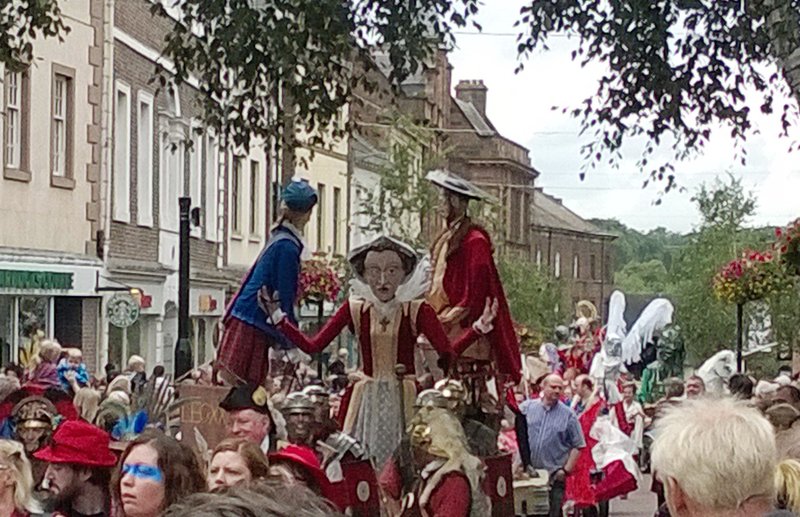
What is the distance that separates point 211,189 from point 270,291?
96.6 feet

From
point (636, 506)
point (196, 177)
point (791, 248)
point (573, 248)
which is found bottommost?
point (636, 506)

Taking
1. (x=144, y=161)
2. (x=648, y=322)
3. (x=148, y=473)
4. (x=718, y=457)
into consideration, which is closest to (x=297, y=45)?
(x=148, y=473)

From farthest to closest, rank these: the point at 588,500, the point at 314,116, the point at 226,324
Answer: the point at 588,500 < the point at 314,116 < the point at 226,324

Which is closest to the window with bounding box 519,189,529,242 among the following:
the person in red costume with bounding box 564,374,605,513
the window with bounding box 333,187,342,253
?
the window with bounding box 333,187,342,253

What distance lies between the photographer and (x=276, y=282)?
10.1 m

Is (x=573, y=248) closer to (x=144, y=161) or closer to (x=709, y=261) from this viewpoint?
(x=709, y=261)

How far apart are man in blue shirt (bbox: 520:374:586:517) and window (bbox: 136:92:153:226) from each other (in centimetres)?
1719

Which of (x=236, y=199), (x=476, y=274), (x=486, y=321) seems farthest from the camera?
(x=236, y=199)

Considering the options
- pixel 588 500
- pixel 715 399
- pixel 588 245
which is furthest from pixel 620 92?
pixel 588 245

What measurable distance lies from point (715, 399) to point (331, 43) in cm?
924

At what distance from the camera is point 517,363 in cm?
1057

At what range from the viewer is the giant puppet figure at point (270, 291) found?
32.9 ft

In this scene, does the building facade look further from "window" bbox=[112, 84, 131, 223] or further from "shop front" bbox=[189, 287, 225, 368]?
"shop front" bbox=[189, 287, 225, 368]

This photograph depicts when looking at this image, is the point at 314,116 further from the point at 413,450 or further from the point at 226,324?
the point at 413,450
